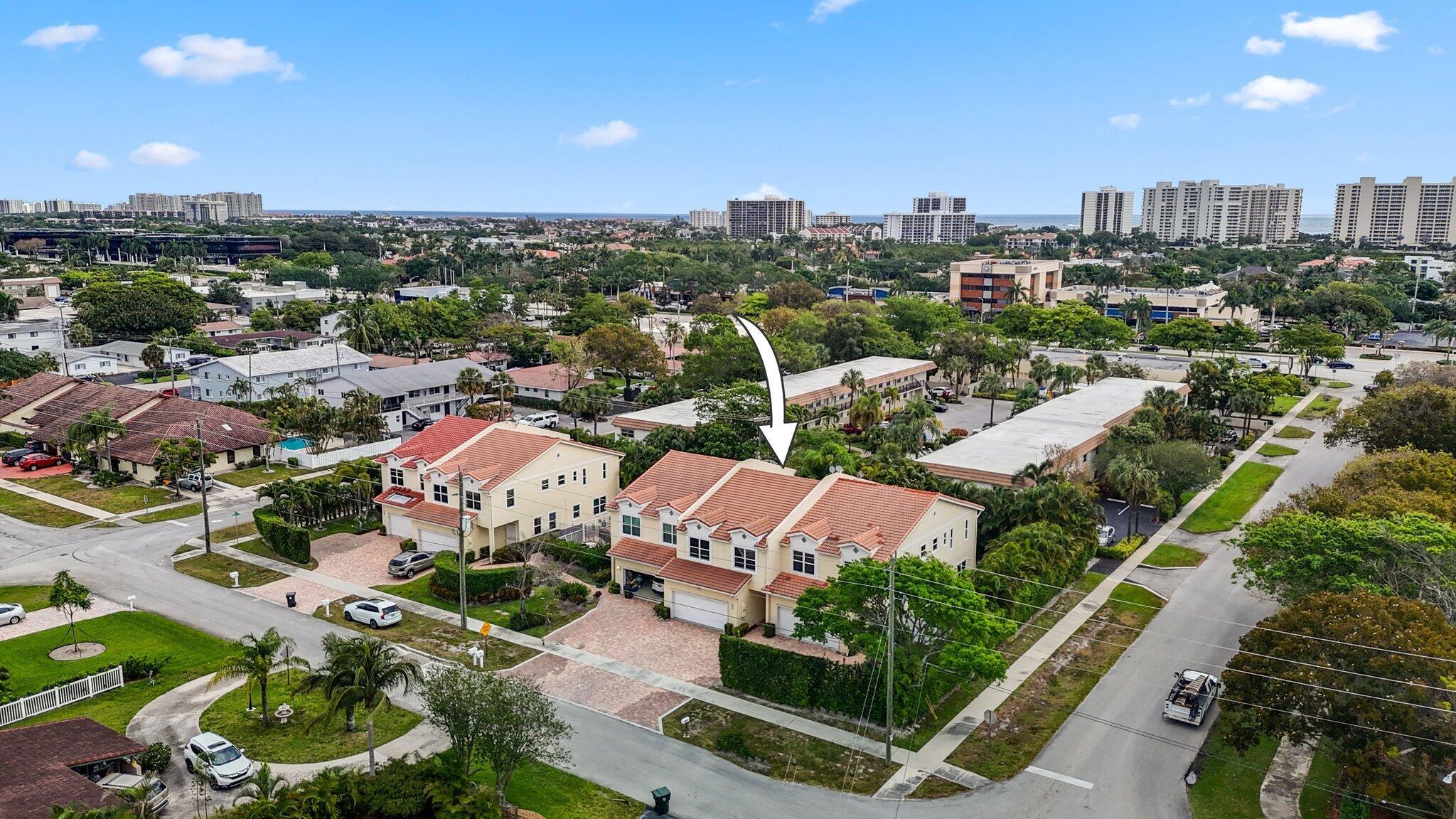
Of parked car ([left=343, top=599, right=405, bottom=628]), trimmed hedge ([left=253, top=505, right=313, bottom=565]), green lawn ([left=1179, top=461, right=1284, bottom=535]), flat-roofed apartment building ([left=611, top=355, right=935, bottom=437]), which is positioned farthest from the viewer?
flat-roofed apartment building ([left=611, top=355, right=935, bottom=437])

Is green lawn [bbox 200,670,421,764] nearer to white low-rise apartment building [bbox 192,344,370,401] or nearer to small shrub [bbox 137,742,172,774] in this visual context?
small shrub [bbox 137,742,172,774]

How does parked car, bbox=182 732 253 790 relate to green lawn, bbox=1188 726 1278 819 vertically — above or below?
above

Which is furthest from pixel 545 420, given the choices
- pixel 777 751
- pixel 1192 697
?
pixel 1192 697

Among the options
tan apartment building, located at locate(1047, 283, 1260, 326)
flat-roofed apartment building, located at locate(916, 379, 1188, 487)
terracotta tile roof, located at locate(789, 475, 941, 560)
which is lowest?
flat-roofed apartment building, located at locate(916, 379, 1188, 487)

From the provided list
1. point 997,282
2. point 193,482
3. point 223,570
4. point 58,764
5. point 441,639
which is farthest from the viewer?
point 997,282

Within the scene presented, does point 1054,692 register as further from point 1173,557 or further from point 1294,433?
point 1294,433

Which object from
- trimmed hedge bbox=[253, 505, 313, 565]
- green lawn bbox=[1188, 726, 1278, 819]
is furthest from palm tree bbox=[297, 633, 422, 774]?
green lawn bbox=[1188, 726, 1278, 819]

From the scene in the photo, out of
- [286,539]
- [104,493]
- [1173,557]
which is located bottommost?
[104,493]
